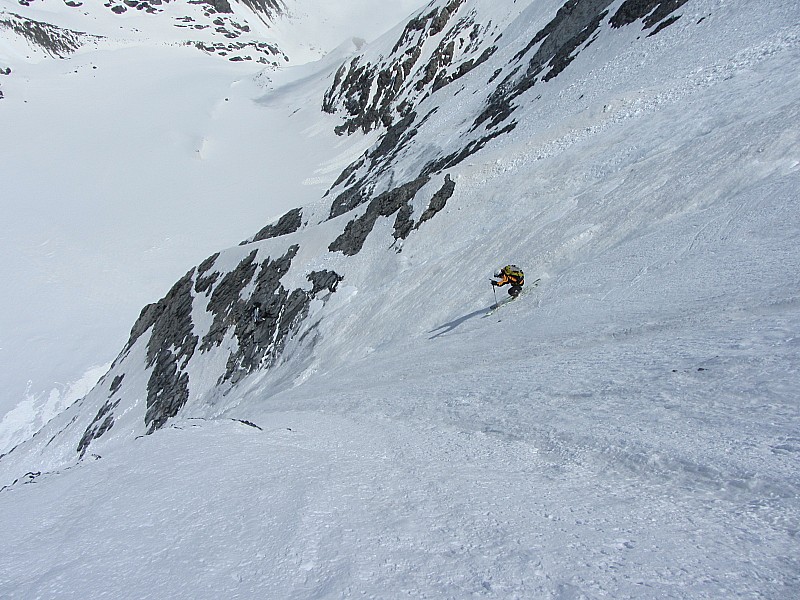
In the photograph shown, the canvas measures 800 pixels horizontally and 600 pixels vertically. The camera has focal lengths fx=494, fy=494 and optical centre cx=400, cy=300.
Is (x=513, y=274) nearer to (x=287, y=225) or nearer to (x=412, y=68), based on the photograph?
(x=287, y=225)

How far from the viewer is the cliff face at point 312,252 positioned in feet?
84.5

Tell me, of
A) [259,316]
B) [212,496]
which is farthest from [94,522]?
[259,316]

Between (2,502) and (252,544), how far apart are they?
7207 mm

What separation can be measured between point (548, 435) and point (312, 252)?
24.4 meters

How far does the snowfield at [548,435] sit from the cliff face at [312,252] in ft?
20.9

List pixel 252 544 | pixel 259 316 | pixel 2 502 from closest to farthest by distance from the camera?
pixel 252 544 < pixel 2 502 < pixel 259 316

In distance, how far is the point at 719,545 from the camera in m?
3.39

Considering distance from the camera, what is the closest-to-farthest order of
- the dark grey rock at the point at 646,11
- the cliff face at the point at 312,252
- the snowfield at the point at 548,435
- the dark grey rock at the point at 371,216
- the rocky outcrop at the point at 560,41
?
the snowfield at the point at 548,435
the cliff face at the point at 312,252
the dark grey rock at the point at 371,216
the dark grey rock at the point at 646,11
the rocky outcrop at the point at 560,41

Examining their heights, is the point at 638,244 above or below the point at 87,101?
below

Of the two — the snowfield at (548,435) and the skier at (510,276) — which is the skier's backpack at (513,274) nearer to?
the skier at (510,276)

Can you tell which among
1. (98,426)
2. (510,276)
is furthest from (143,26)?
(510,276)

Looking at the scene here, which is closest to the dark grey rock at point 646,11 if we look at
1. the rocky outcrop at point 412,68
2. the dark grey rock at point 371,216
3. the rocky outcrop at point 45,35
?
the dark grey rock at point 371,216

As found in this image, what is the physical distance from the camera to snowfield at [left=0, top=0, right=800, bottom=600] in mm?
3688

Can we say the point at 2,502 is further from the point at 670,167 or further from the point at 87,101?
the point at 87,101
